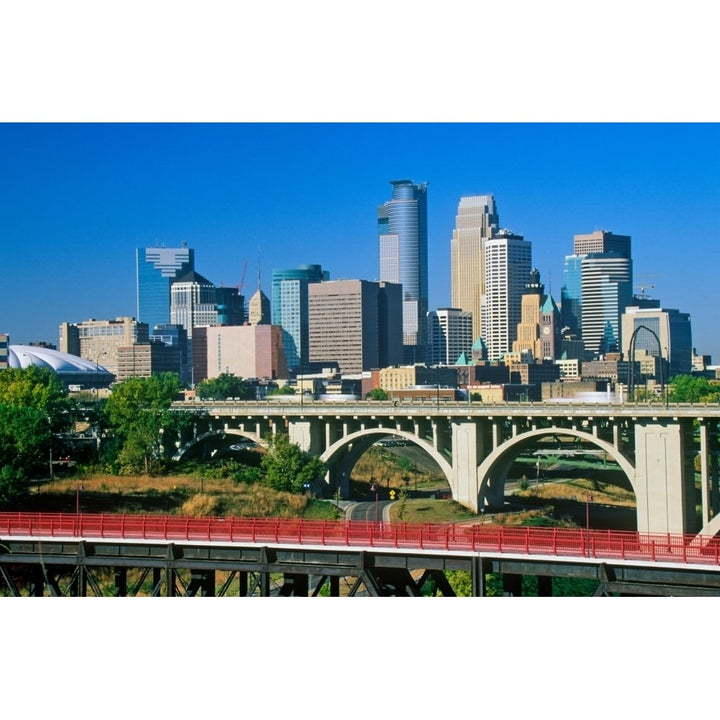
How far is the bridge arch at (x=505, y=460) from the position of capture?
79.1m

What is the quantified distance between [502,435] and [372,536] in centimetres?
4541

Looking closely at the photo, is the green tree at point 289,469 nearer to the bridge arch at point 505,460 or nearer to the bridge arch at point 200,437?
the bridge arch at point 200,437

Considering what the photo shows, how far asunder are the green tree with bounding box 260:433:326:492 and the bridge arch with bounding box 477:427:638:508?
39.5ft

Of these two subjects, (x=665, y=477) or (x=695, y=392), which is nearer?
(x=665, y=477)

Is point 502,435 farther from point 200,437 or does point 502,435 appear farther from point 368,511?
point 200,437

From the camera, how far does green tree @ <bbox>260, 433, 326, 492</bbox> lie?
87.0 metres

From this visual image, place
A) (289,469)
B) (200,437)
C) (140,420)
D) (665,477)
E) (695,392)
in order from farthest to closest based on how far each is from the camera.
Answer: (695,392)
(200,437)
(140,420)
(289,469)
(665,477)

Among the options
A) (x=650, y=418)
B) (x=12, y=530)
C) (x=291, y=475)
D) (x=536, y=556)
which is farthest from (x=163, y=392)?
(x=536, y=556)

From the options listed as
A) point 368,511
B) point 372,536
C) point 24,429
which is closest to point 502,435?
point 368,511

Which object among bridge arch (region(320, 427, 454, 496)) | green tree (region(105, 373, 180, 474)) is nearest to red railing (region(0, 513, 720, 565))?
bridge arch (region(320, 427, 454, 496))

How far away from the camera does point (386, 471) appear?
114000 millimetres

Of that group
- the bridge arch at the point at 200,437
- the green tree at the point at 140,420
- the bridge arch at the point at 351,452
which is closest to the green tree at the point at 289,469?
the bridge arch at the point at 351,452

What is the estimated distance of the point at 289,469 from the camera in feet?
287

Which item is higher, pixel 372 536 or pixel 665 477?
pixel 372 536
